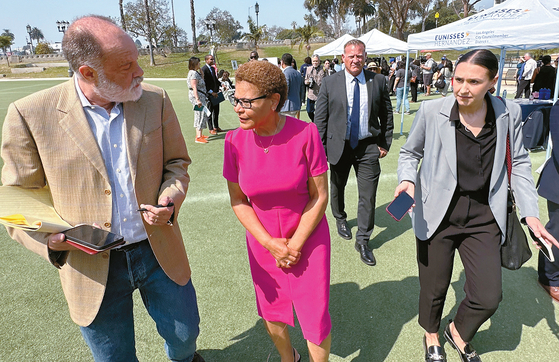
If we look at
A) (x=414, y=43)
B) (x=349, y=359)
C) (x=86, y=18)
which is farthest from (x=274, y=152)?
(x=414, y=43)

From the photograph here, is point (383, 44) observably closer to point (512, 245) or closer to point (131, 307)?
point (512, 245)

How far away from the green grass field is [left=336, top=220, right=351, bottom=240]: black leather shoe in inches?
4.2

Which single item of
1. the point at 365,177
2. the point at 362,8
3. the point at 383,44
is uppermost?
the point at 362,8

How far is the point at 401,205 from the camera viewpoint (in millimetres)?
2201

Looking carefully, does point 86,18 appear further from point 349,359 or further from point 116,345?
point 349,359

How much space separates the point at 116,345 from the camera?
187cm

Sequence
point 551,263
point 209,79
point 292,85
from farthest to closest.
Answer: point 209,79
point 292,85
point 551,263

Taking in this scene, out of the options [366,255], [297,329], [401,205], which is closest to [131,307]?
[297,329]

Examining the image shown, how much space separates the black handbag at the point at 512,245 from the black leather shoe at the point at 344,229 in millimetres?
2131

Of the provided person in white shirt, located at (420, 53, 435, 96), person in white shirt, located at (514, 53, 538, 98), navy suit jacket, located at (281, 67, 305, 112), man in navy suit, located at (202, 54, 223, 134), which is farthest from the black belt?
person in white shirt, located at (420, 53, 435, 96)

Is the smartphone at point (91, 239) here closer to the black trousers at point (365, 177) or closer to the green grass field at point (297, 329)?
the green grass field at point (297, 329)

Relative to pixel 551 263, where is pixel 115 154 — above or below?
above

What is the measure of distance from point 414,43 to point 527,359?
7.62 m

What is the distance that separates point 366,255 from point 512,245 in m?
1.67
